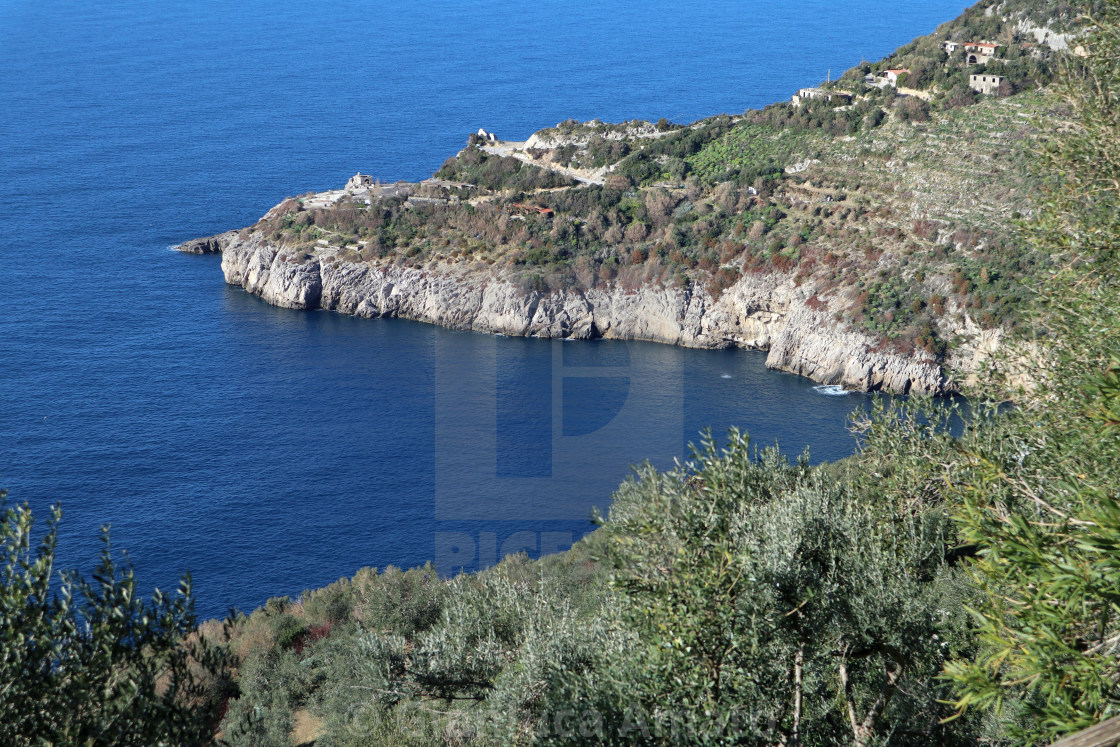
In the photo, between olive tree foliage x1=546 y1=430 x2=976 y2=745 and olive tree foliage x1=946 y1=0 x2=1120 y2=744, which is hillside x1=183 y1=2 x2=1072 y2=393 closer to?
olive tree foliage x1=546 y1=430 x2=976 y2=745

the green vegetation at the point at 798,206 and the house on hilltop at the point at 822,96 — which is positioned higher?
the house on hilltop at the point at 822,96

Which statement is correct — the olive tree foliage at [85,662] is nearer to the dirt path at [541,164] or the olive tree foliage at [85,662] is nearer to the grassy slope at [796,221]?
the grassy slope at [796,221]

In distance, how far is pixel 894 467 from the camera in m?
20.0

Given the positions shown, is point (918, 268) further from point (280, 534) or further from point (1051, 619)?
point (1051, 619)

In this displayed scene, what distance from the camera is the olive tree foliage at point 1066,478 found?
7.78 meters

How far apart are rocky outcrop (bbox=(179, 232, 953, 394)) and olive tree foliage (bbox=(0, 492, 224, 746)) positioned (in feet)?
187

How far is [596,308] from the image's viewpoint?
74875mm

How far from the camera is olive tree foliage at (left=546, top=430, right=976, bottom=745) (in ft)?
37.2

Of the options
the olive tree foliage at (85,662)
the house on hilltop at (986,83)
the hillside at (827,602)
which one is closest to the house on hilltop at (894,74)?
the house on hilltop at (986,83)

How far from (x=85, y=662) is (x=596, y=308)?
215 feet

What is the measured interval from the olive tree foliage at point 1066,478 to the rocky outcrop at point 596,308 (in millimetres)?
49436

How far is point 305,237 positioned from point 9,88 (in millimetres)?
108923

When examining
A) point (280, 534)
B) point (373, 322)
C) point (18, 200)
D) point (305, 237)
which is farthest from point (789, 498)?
point (18, 200)

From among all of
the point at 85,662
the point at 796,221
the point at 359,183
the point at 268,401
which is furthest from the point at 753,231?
the point at 85,662
